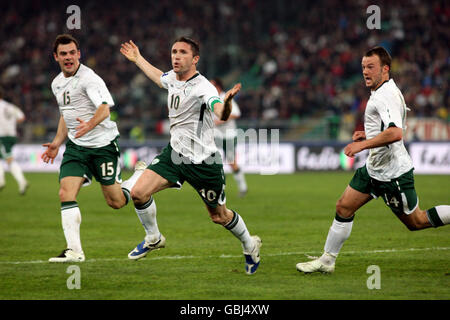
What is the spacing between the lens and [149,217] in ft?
28.8

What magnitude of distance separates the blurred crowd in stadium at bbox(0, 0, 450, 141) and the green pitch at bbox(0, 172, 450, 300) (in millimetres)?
13459

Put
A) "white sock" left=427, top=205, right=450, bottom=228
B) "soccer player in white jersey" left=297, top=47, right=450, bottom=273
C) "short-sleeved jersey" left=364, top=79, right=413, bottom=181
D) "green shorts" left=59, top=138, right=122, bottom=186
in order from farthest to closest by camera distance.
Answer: "green shorts" left=59, top=138, right=122, bottom=186 → "white sock" left=427, top=205, right=450, bottom=228 → "soccer player in white jersey" left=297, top=47, right=450, bottom=273 → "short-sleeved jersey" left=364, top=79, right=413, bottom=181

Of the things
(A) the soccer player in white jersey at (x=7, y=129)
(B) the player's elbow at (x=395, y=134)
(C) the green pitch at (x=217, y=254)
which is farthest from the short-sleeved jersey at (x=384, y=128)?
(A) the soccer player in white jersey at (x=7, y=129)

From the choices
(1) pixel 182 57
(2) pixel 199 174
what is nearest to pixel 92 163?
(2) pixel 199 174

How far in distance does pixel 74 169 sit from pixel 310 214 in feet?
20.8

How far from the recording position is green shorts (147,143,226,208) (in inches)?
324

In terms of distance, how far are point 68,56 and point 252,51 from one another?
27002 mm

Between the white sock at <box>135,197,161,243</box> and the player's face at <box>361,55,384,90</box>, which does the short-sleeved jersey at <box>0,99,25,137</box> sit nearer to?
the white sock at <box>135,197,161,243</box>

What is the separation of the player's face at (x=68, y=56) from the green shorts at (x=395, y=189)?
12.1ft

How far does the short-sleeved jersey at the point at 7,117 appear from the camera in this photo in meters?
19.2

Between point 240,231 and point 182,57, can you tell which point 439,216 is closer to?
point 240,231

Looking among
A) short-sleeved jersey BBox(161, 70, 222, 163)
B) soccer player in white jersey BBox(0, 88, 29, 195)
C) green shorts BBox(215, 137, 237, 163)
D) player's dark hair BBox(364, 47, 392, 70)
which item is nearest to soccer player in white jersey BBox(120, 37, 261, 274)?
short-sleeved jersey BBox(161, 70, 222, 163)

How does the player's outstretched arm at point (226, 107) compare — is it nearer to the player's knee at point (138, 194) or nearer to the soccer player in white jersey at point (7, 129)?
the player's knee at point (138, 194)

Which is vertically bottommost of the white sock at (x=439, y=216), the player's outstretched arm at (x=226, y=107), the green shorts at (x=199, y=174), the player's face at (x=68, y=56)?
the white sock at (x=439, y=216)
